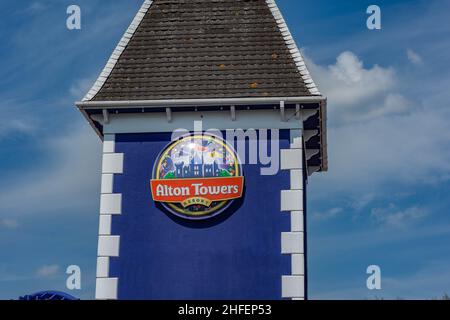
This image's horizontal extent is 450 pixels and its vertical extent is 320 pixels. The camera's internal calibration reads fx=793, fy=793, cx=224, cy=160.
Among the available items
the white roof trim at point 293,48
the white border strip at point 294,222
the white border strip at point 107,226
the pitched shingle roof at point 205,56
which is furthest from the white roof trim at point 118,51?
the white border strip at point 294,222

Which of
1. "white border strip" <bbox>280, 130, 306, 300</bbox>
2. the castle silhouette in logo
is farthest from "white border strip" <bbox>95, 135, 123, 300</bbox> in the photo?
"white border strip" <bbox>280, 130, 306, 300</bbox>

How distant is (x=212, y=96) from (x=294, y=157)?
272 centimetres

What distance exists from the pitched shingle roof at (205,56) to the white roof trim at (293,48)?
26 millimetres

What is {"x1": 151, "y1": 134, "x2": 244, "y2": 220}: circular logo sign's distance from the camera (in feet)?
65.2

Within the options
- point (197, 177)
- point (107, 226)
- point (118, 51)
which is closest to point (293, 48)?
point (197, 177)

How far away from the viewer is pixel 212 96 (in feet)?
68.0

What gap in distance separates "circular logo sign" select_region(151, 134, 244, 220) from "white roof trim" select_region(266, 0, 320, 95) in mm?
2708

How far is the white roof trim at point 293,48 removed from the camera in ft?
68.0

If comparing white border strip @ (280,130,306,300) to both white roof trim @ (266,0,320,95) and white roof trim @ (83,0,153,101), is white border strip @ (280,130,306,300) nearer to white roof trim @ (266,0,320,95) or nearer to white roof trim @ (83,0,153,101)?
white roof trim @ (266,0,320,95)

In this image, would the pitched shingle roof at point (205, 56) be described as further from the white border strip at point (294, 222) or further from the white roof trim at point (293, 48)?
the white border strip at point (294, 222)

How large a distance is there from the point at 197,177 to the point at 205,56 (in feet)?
12.6

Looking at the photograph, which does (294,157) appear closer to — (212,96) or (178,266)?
(212,96)

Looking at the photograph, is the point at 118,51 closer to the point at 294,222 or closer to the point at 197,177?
the point at 197,177
